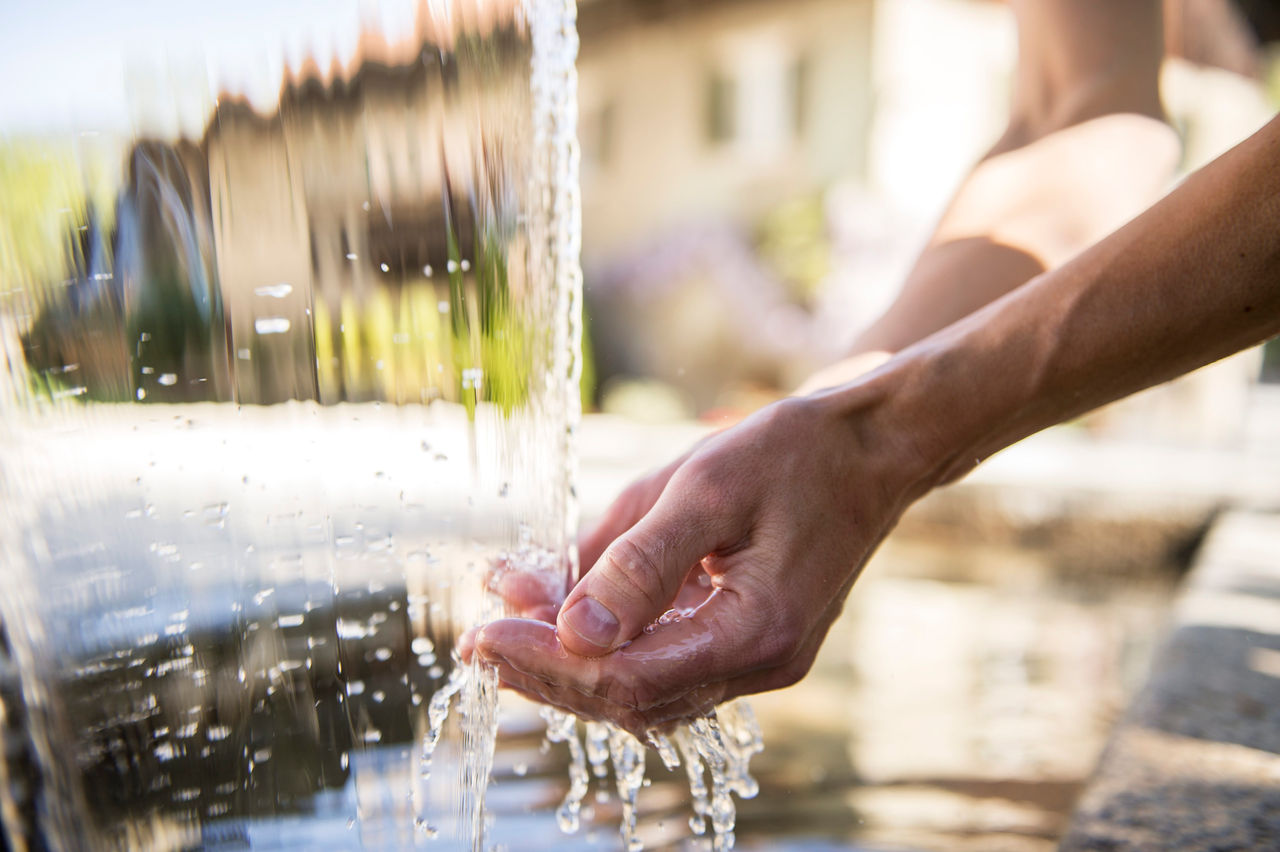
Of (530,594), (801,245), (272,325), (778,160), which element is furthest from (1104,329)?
(778,160)

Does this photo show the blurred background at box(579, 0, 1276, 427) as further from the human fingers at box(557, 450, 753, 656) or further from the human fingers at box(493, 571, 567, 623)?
the human fingers at box(557, 450, 753, 656)

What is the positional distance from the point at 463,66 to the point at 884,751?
1882 millimetres

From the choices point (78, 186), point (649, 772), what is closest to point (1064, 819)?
point (649, 772)

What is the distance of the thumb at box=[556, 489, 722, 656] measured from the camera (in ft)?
3.11

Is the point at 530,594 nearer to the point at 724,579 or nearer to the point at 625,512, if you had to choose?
the point at 625,512

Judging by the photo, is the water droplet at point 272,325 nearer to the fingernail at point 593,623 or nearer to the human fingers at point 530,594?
the human fingers at point 530,594

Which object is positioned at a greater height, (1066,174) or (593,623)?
(1066,174)

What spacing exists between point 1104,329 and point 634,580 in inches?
22.3

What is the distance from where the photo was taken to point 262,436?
1351 millimetres

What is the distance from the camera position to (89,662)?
4.68 ft

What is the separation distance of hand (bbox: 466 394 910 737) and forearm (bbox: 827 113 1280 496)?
2.8 inches

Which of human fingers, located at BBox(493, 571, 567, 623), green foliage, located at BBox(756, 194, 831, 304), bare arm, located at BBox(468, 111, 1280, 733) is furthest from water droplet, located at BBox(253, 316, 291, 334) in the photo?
green foliage, located at BBox(756, 194, 831, 304)

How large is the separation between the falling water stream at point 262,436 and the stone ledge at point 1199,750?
50 cm

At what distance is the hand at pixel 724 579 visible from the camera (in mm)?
956
